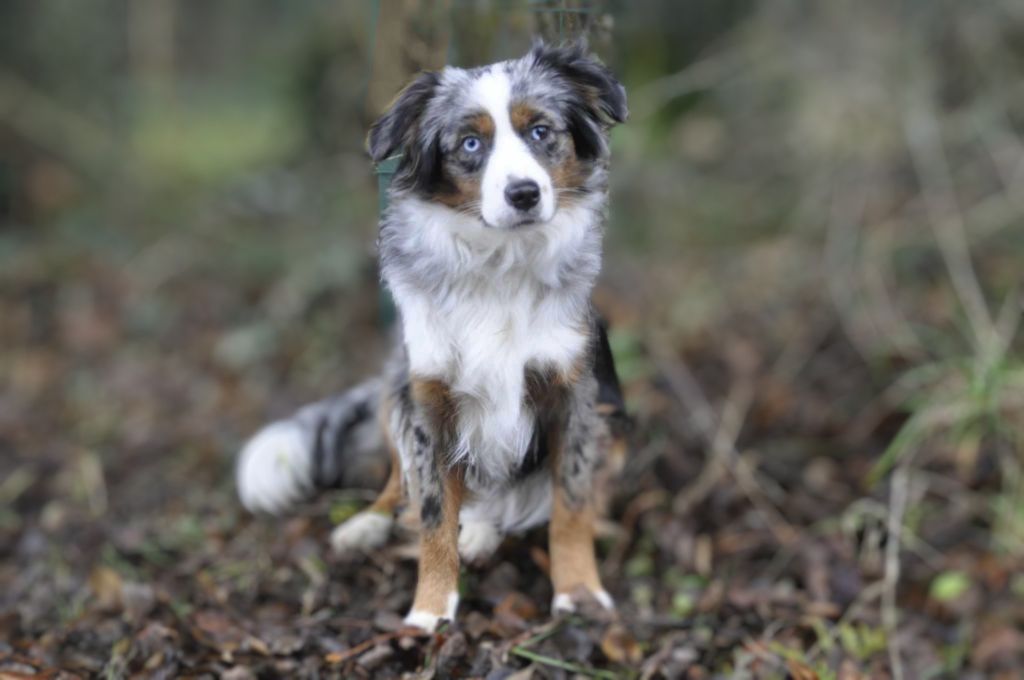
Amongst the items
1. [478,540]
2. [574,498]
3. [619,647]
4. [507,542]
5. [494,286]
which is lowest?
[619,647]

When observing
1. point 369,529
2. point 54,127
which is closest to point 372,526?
point 369,529

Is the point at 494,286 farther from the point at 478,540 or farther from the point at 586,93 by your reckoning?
the point at 478,540

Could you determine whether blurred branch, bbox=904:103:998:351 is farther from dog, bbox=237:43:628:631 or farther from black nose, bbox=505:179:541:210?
black nose, bbox=505:179:541:210

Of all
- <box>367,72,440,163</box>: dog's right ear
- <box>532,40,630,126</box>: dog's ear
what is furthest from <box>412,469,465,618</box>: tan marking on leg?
<box>532,40,630,126</box>: dog's ear

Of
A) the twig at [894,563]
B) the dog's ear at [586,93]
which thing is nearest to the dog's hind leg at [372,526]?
the dog's ear at [586,93]

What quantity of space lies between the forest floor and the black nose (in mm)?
1320

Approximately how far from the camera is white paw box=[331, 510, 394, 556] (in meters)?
3.34

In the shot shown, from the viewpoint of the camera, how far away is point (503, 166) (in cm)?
246

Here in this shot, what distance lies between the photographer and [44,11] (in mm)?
7879

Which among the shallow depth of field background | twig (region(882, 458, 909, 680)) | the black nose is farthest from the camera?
twig (region(882, 458, 909, 680))

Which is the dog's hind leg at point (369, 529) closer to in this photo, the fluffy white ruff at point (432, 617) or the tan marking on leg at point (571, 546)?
the fluffy white ruff at point (432, 617)

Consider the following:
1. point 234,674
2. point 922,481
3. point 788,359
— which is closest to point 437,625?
point 234,674

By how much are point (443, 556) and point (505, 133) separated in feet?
3.93

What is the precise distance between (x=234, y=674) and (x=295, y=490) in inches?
33.7
